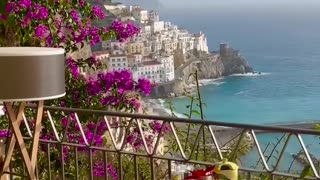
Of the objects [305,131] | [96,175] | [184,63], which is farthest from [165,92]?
[305,131]

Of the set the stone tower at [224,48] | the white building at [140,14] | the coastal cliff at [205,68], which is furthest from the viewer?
the stone tower at [224,48]

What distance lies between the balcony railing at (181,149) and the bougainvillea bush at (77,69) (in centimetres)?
3

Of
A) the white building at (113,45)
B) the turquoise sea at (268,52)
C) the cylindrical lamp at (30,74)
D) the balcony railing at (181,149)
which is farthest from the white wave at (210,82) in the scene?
the cylindrical lamp at (30,74)

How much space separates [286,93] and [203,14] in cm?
80

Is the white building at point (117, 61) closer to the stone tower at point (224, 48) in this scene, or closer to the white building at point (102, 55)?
the white building at point (102, 55)

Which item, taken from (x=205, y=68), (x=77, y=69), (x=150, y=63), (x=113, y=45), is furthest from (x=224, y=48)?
(x=77, y=69)

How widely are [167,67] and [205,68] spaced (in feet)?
0.91

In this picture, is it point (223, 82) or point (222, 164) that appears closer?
point (222, 164)

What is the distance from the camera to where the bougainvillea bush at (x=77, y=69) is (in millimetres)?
4129

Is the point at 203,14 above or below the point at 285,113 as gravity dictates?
above

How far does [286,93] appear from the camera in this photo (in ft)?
15.9

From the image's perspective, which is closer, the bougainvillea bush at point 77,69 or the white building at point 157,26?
the bougainvillea bush at point 77,69

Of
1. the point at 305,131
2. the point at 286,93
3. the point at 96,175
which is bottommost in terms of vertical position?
the point at 96,175

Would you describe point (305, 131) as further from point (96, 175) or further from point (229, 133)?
point (96, 175)
